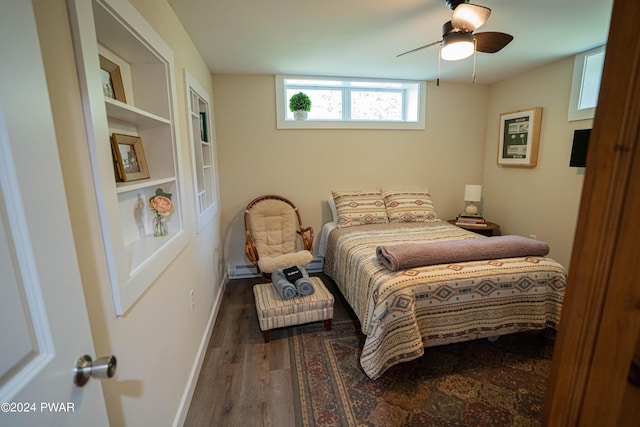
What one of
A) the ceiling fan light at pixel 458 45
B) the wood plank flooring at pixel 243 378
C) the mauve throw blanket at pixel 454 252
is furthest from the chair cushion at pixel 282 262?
the ceiling fan light at pixel 458 45

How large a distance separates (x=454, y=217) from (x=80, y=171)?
→ 13.1 feet

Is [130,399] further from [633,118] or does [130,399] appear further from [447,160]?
[447,160]

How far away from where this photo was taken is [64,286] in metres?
0.56

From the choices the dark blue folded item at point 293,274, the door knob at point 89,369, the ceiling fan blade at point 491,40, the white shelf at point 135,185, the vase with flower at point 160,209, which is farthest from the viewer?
the dark blue folded item at point 293,274

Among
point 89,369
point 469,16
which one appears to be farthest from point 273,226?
point 89,369

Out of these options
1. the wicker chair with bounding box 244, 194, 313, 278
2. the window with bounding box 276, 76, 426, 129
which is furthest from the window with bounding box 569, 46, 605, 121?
the wicker chair with bounding box 244, 194, 313, 278

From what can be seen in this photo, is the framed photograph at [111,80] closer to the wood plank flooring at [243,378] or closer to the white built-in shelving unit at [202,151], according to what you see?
the white built-in shelving unit at [202,151]

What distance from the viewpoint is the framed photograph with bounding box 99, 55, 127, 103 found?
1261 millimetres

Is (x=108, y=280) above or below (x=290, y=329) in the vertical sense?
above

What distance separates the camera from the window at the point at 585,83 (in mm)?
2527

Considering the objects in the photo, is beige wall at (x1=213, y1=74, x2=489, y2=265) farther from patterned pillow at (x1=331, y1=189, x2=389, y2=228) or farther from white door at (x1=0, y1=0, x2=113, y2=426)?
white door at (x1=0, y1=0, x2=113, y2=426)

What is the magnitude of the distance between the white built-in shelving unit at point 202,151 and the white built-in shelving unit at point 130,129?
43 centimetres

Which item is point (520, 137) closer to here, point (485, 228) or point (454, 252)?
point (485, 228)

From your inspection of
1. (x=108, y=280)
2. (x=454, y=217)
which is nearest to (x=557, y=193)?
(x=454, y=217)
